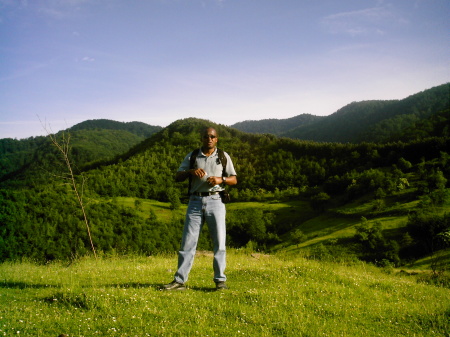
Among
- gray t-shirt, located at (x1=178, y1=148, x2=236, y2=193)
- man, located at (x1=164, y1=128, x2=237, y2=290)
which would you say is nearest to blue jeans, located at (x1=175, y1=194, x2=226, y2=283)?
man, located at (x1=164, y1=128, x2=237, y2=290)

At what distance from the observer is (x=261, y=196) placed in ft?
496

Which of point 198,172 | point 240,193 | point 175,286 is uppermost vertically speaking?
point 198,172

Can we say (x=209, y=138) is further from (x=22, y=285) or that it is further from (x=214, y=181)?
(x=22, y=285)

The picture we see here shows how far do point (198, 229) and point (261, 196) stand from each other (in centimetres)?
14710

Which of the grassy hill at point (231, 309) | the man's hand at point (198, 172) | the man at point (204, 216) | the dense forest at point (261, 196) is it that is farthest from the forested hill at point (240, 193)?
the man's hand at point (198, 172)

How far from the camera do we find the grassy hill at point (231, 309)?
4.12 metres

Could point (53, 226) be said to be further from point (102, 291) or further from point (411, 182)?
point (411, 182)

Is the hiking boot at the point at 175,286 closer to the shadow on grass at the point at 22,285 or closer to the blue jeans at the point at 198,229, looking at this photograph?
the blue jeans at the point at 198,229

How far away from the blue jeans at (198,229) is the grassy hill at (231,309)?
473mm

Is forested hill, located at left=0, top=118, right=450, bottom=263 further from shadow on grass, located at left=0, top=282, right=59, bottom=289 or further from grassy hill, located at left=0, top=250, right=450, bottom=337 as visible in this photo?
grassy hill, located at left=0, top=250, right=450, bottom=337

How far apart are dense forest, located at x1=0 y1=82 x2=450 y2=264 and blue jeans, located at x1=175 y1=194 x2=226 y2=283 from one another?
271 inches

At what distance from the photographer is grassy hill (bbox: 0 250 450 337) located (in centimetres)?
412

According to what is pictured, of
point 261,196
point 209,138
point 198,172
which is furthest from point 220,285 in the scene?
point 261,196

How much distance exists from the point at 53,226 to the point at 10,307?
2781 inches
